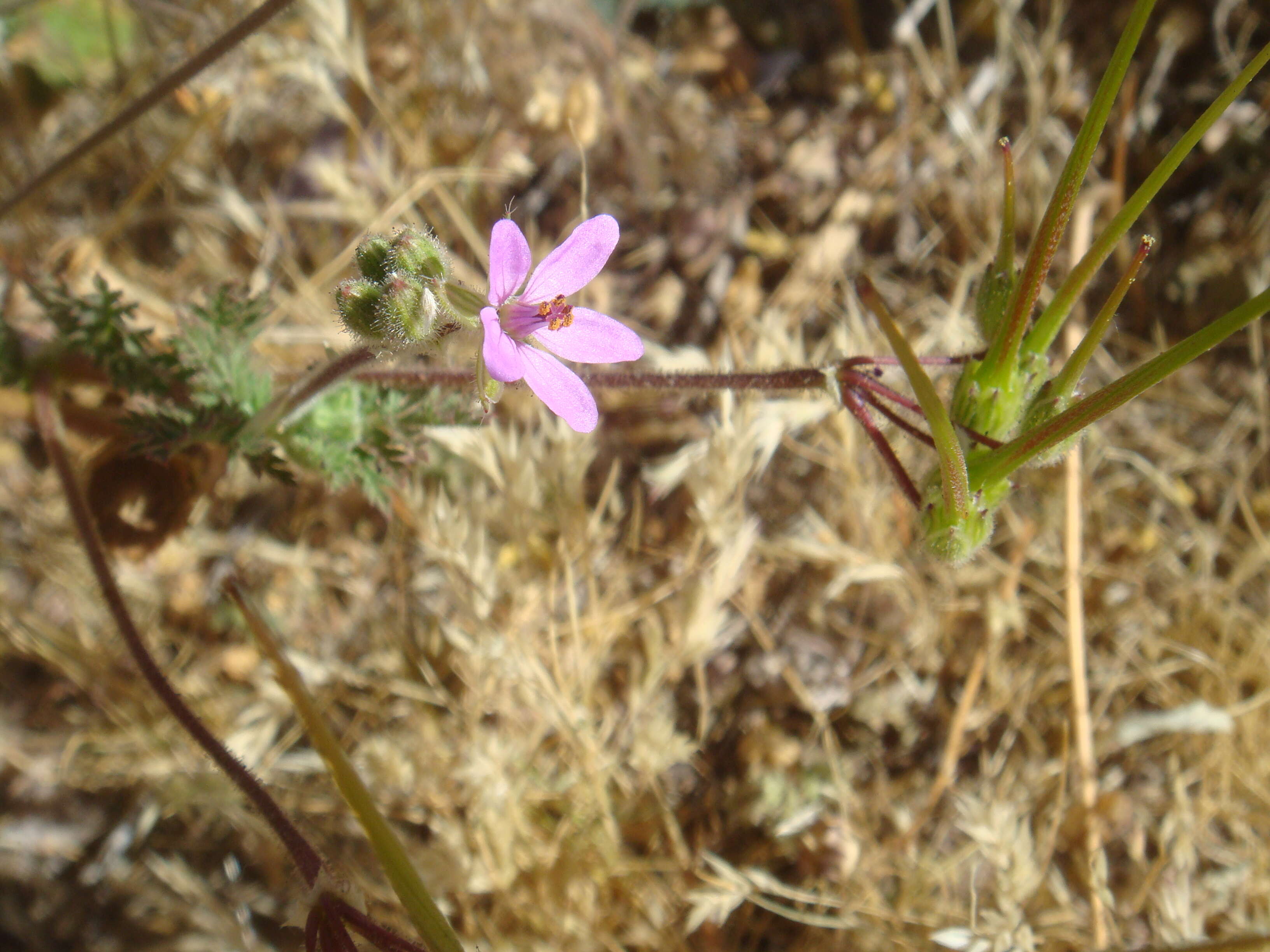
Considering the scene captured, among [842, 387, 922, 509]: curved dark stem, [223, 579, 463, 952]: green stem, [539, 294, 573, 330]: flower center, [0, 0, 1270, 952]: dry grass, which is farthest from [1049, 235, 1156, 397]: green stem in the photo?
[223, 579, 463, 952]: green stem

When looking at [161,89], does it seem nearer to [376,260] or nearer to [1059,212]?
[376,260]

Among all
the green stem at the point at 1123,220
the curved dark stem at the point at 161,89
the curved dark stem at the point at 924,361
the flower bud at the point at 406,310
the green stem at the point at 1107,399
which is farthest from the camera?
the curved dark stem at the point at 161,89

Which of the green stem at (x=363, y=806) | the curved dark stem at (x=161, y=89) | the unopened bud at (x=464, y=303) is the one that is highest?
the curved dark stem at (x=161, y=89)

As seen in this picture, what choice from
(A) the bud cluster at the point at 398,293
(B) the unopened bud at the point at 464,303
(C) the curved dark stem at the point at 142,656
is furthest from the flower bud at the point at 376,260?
(C) the curved dark stem at the point at 142,656

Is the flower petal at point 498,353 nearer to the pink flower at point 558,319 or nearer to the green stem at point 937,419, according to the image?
the pink flower at point 558,319

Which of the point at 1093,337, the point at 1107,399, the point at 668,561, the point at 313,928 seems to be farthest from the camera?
the point at 668,561

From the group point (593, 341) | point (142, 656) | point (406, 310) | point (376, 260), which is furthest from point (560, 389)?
point (142, 656)

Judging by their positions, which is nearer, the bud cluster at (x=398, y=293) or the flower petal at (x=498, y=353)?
the flower petal at (x=498, y=353)
